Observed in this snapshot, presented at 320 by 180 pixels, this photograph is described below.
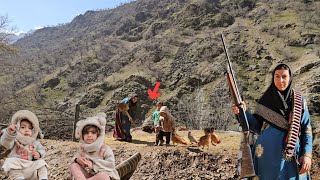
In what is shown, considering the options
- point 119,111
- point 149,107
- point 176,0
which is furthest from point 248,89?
point 176,0

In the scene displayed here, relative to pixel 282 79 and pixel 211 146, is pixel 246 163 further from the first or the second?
pixel 211 146

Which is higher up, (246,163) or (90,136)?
(90,136)

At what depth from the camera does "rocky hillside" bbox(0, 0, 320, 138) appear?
26.8m

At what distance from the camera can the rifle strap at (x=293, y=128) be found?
3398mm

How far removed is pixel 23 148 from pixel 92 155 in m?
0.76

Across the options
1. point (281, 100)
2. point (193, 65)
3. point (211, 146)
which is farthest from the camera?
point (193, 65)

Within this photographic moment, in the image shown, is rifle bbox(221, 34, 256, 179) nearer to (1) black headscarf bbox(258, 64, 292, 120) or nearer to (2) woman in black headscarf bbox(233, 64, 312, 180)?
(2) woman in black headscarf bbox(233, 64, 312, 180)

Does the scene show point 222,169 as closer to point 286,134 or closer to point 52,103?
point 286,134

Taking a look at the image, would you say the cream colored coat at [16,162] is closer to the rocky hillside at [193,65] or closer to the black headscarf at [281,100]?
the black headscarf at [281,100]

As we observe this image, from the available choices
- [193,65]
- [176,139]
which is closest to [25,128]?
[176,139]

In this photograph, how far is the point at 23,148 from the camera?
384 cm

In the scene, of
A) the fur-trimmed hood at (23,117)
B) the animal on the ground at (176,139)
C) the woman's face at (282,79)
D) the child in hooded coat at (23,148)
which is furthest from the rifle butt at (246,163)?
the animal on the ground at (176,139)

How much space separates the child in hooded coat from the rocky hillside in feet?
41.5

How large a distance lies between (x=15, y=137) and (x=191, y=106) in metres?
23.9
